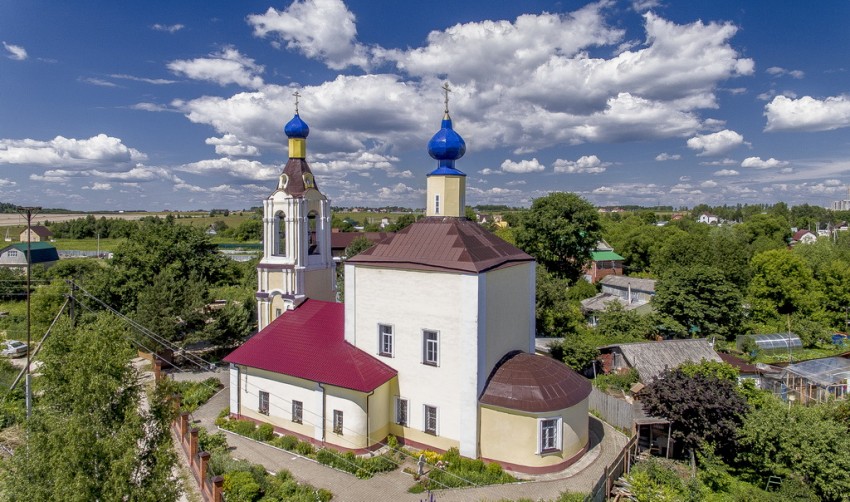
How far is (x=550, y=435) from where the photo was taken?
1503 centimetres

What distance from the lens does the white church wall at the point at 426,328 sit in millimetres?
15148

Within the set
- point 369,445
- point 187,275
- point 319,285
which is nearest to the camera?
point 369,445

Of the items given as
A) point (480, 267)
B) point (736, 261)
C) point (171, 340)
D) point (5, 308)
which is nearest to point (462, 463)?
point (480, 267)

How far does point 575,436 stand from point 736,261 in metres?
35.0

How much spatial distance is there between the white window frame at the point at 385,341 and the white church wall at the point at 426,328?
125 millimetres

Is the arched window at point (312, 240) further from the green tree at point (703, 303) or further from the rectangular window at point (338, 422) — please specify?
the green tree at point (703, 303)

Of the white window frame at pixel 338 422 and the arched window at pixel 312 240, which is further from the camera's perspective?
the arched window at pixel 312 240

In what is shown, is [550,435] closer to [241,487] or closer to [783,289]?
[241,487]

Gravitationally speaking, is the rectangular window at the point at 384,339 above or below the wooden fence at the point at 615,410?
above

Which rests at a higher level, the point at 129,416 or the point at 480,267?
the point at 480,267

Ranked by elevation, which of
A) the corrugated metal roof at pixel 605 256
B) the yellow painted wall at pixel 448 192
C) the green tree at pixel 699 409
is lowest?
the green tree at pixel 699 409

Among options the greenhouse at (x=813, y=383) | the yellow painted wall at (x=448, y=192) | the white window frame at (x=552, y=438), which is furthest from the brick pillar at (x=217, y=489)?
the greenhouse at (x=813, y=383)

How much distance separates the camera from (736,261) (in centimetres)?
4194

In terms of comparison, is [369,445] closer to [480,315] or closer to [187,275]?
[480,315]
